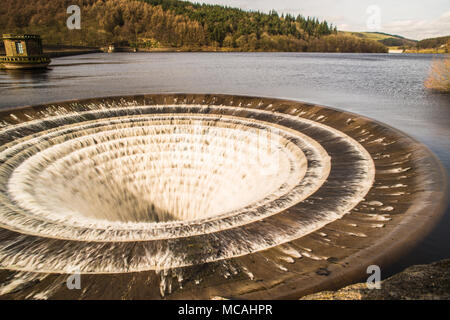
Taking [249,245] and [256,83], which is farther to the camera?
[256,83]

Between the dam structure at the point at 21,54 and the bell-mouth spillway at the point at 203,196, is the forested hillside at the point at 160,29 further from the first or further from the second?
the bell-mouth spillway at the point at 203,196

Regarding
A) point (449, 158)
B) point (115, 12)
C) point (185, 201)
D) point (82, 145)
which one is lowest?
point (185, 201)

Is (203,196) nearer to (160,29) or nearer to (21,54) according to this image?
(21,54)

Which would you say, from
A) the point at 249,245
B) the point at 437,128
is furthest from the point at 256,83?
the point at 249,245

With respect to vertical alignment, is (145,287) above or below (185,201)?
above

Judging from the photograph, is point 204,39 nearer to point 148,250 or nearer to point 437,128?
point 437,128

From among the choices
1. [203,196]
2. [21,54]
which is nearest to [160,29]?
[21,54]

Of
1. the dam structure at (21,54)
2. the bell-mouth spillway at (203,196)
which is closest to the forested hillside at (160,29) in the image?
the dam structure at (21,54)
